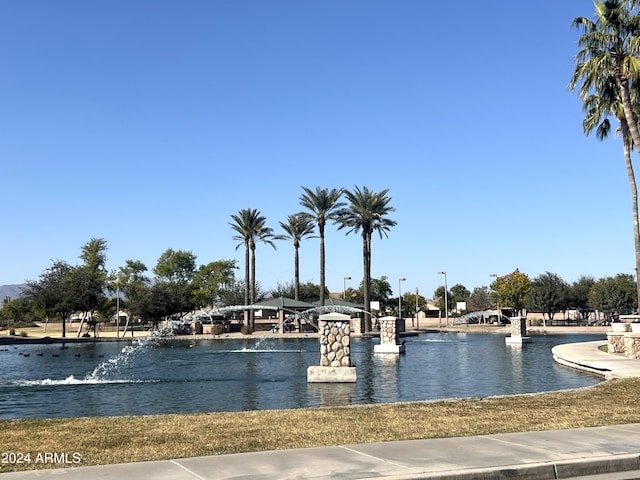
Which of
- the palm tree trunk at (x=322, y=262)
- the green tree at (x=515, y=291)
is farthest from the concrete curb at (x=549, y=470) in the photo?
the green tree at (x=515, y=291)

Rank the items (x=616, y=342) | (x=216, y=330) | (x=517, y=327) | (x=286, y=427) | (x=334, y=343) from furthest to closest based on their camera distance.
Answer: (x=216, y=330)
(x=517, y=327)
(x=616, y=342)
(x=334, y=343)
(x=286, y=427)

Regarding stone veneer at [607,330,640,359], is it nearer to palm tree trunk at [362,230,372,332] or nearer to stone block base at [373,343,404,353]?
stone block base at [373,343,404,353]

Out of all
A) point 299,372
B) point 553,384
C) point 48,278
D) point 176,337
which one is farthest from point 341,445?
point 48,278

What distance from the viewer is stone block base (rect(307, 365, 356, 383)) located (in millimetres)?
22297

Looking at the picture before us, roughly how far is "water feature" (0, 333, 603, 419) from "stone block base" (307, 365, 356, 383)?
1.32 feet

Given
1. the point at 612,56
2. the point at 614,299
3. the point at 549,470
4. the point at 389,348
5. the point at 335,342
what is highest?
the point at 612,56

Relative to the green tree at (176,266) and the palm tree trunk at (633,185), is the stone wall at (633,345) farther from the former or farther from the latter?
the green tree at (176,266)

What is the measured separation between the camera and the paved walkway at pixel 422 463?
8.01 metres

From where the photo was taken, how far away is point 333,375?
73.6 feet

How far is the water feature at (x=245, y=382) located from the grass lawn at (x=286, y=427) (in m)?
3.70

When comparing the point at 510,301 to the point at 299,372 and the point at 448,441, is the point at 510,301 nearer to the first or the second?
the point at 299,372

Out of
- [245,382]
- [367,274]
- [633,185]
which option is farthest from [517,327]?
[245,382]

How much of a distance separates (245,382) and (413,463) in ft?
53.1

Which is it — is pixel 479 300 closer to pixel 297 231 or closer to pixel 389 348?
pixel 297 231
